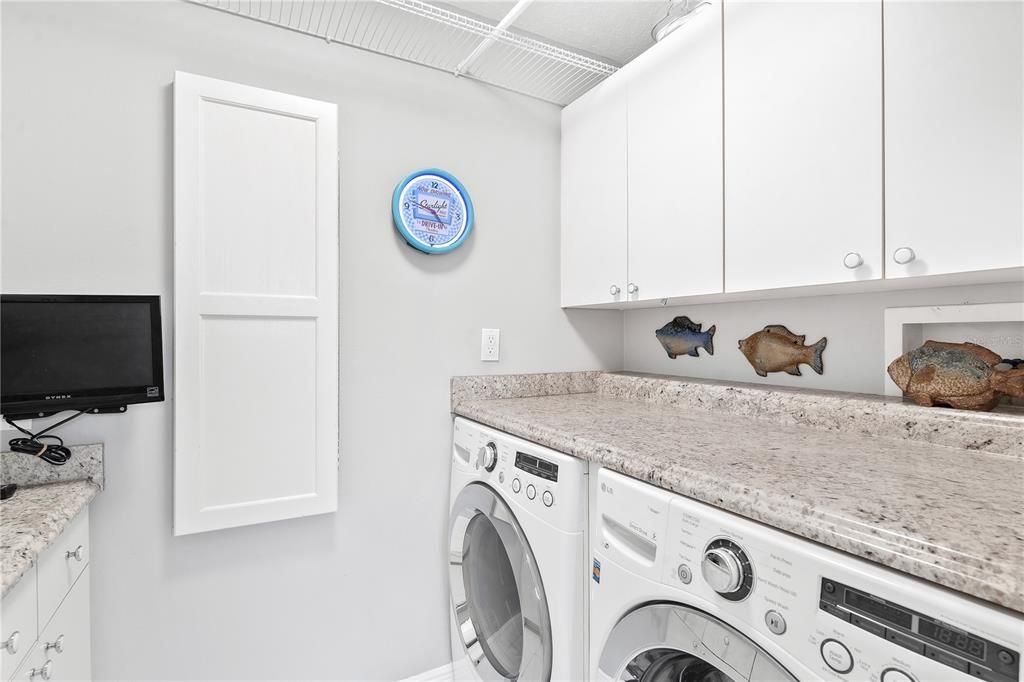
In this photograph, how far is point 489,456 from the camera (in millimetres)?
1504

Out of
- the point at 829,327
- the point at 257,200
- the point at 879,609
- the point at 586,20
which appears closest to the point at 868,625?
the point at 879,609

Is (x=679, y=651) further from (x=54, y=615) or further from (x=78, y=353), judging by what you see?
(x=78, y=353)

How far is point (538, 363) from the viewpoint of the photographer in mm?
2061

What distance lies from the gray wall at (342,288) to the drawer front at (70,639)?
0.26 ft

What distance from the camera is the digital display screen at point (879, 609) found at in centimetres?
61

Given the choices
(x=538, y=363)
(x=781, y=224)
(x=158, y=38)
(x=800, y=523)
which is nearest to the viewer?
(x=800, y=523)

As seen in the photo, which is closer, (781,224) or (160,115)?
(781,224)

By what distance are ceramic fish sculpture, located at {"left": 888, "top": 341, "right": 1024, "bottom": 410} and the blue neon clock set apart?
55.7 inches

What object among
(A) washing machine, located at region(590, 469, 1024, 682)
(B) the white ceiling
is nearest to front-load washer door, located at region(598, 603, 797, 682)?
(A) washing machine, located at region(590, 469, 1024, 682)

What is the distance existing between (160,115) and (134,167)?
0.17 meters

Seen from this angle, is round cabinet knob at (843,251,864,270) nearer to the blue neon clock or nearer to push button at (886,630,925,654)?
push button at (886,630,925,654)

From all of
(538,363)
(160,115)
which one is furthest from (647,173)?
(160,115)

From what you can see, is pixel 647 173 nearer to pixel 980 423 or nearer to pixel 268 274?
pixel 980 423

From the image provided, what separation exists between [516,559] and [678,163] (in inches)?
50.4
